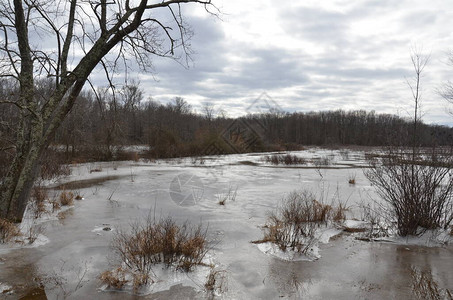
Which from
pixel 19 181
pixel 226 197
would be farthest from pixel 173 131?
pixel 19 181

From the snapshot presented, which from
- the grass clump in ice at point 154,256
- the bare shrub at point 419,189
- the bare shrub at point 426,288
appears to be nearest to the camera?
the bare shrub at point 426,288

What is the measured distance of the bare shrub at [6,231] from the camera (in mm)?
5957

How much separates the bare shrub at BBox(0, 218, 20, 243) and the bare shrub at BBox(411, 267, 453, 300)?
7127mm

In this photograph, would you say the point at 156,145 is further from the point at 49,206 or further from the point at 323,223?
the point at 323,223

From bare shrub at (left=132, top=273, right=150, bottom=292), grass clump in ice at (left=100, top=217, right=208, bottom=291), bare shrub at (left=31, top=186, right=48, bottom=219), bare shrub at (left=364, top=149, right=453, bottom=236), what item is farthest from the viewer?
bare shrub at (left=31, top=186, right=48, bottom=219)

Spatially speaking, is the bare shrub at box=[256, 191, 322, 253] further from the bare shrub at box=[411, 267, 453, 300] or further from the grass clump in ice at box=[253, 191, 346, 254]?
the bare shrub at box=[411, 267, 453, 300]

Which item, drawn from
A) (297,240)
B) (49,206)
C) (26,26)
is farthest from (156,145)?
(297,240)

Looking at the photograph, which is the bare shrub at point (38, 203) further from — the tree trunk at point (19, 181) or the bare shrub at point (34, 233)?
the tree trunk at point (19, 181)

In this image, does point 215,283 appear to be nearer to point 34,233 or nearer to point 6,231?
point 34,233

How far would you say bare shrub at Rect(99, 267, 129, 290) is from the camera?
4.38 metres

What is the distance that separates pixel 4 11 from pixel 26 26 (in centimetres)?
48

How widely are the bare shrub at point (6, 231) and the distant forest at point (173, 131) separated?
2.07 meters

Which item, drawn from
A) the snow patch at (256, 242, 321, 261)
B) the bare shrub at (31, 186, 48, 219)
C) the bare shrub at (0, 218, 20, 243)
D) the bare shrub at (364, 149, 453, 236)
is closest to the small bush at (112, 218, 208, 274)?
the snow patch at (256, 242, 321, 261)

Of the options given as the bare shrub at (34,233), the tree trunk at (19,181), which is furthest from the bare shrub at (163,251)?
the tree trunk at (19,181)
